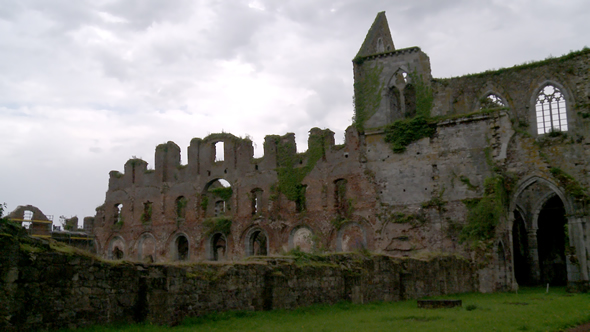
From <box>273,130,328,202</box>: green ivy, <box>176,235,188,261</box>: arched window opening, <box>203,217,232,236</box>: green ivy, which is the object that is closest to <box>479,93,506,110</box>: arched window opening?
<box>273,130,328,202</box>: green ivy

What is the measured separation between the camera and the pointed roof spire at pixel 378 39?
3300cm

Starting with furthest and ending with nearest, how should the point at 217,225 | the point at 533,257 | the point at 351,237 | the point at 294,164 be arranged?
1. the point at 217,225
2. the point at 294,164
3. the point at 533,257
4. the point at 351,237

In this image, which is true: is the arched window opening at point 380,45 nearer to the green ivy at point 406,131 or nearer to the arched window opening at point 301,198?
the green ivy at point 406,131

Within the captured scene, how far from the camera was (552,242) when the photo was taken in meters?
30.9

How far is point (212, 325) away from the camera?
10.2 m

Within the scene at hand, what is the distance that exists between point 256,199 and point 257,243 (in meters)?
2.94

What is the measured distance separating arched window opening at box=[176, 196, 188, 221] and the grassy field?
2116 cm

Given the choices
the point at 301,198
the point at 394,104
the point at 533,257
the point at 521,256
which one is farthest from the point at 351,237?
the point at 533,257

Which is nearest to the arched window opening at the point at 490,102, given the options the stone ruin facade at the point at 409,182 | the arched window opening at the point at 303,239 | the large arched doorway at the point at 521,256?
the stone ruin facade at the point at 409,182

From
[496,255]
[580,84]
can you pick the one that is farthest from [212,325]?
[580,84]

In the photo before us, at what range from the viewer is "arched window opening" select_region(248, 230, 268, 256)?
1244 inches

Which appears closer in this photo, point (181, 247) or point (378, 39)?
point (181, 247)

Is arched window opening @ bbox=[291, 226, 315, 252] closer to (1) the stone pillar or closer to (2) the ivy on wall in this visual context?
(2) the ivy on wall

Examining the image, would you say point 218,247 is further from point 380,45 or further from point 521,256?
point 521,256
